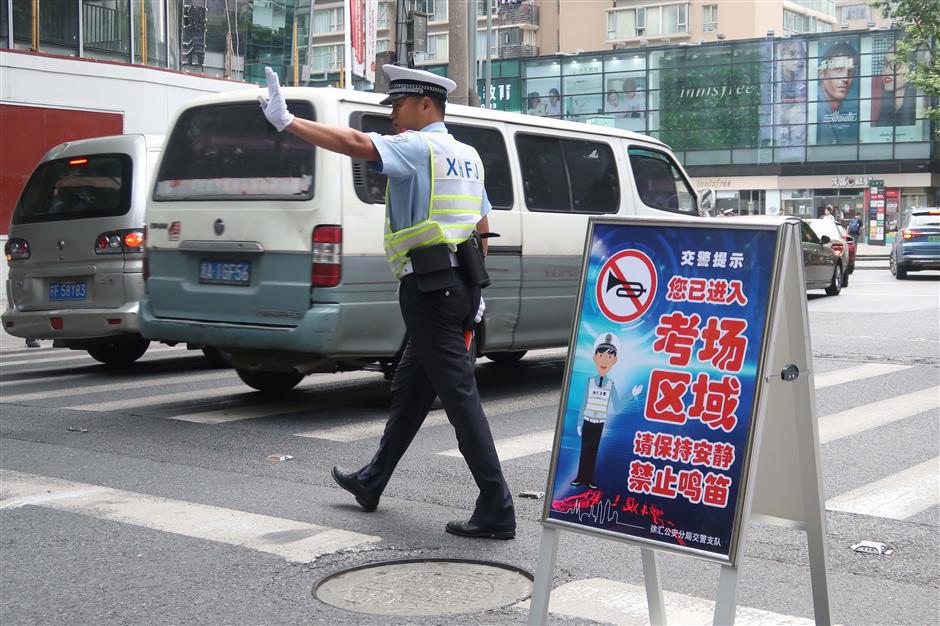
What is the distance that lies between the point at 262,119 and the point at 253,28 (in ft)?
71.1

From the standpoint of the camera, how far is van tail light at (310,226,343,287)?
7.79 meters

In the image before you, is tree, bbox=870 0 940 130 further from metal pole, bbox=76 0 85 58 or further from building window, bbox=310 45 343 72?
building window, bbox=310 45 343 72

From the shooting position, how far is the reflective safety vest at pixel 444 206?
207 inches

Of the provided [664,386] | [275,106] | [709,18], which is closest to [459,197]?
[275,106]

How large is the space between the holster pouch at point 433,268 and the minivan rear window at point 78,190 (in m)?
5.85

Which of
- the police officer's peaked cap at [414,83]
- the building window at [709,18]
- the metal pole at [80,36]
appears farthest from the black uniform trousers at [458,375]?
the building window at [709,18]

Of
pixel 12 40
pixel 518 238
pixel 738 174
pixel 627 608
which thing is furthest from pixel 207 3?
pixel 738 174

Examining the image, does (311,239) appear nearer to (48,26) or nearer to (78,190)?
(78,190)

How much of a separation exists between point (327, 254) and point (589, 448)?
4.31 metres

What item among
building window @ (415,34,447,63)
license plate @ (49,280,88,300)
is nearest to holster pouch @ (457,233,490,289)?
license plate @ (49,280,88,300)

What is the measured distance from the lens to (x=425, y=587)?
178 inches

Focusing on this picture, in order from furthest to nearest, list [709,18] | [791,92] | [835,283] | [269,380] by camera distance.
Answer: [709,18] < [791,92] < [835,283] < [269,380]

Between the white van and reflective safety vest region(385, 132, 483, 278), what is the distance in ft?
6.00

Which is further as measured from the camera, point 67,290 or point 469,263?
point 67,290
